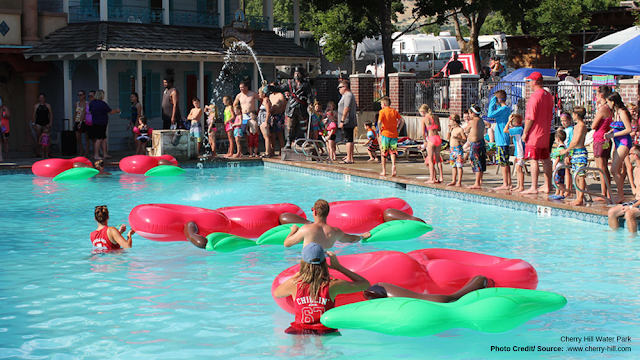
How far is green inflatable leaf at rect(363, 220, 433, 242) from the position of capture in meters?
9.48

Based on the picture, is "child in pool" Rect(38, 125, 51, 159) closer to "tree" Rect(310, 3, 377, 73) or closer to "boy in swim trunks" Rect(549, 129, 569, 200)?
"boy in swim trunks" Rect(549, 129, 569, 200)

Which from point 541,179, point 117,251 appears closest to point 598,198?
point 541,179

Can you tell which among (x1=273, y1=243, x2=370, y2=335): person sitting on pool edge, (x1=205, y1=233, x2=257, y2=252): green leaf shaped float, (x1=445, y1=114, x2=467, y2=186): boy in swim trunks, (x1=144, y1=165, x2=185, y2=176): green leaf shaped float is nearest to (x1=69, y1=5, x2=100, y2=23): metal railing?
(x1=144, y1=165, x2=185, y2=176): green leaf shaped float

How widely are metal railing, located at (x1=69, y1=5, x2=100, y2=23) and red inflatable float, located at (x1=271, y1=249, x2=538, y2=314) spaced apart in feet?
51.2

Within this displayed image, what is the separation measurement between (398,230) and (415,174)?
5471 millimetres

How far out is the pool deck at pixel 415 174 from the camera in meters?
11.1

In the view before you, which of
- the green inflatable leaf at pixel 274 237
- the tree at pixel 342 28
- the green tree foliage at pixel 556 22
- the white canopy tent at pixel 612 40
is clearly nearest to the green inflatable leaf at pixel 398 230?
the green inflatable leaf at pixel 274 237

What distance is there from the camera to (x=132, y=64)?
20031mm

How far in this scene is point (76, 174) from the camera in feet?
49.5

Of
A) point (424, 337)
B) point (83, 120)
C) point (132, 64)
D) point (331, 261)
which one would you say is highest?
point (132, 64)

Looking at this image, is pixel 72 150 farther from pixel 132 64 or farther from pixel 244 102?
pixel 244 102

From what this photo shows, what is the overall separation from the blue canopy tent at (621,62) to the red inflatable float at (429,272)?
5.62m

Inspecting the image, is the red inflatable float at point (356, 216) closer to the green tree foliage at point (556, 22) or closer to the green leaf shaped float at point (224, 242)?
the green leaf shaped float at point (224, 242)

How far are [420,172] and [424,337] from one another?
9156mm
